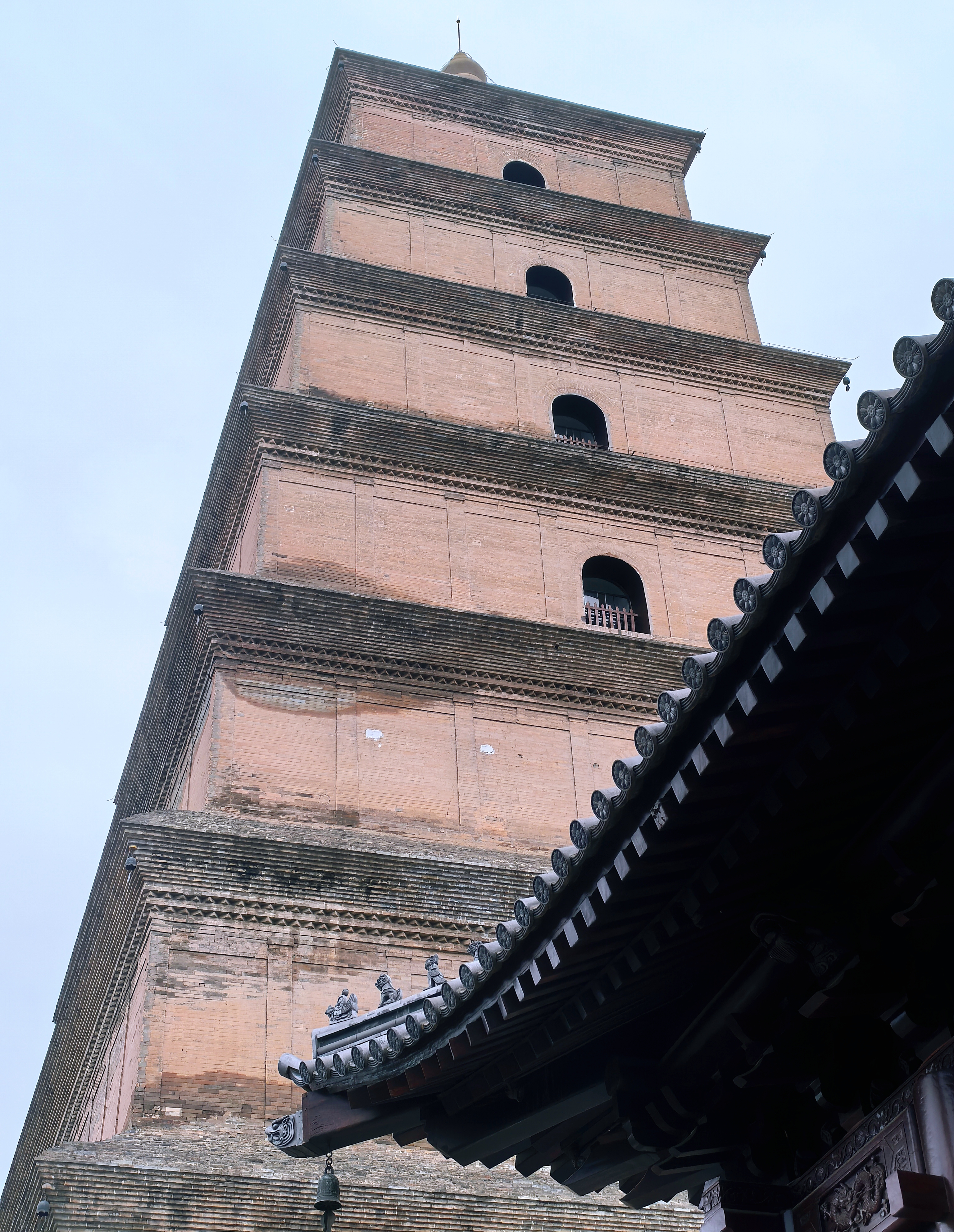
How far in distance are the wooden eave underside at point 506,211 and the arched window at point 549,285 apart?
0.43 metres

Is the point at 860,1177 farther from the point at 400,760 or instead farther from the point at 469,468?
the point at 469,468

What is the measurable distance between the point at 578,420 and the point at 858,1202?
11.7 m

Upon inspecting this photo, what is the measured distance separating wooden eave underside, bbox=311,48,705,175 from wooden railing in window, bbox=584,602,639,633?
735 centimetres

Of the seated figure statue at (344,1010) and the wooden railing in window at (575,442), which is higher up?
the wooden railing in window at (575,442)

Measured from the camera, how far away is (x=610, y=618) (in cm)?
1422

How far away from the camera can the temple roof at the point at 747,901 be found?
149 inches

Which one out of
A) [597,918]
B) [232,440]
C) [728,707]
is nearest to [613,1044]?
[597,918]

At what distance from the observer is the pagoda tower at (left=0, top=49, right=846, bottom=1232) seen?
10.2 meters

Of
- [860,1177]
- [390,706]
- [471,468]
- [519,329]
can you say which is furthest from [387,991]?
[519,329]

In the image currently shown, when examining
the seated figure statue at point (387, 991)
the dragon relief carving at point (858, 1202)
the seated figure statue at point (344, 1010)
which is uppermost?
the seated figure statue at point (387, 991)

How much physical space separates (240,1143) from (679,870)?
5886mm

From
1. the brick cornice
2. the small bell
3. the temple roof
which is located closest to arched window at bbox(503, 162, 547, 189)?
the brick cornice

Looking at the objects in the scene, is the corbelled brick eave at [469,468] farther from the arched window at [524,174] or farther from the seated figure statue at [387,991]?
the seated figure statue at [387,991]

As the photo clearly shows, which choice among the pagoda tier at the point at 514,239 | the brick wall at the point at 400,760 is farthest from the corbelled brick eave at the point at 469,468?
the pagoda tier at the point at 514,239
